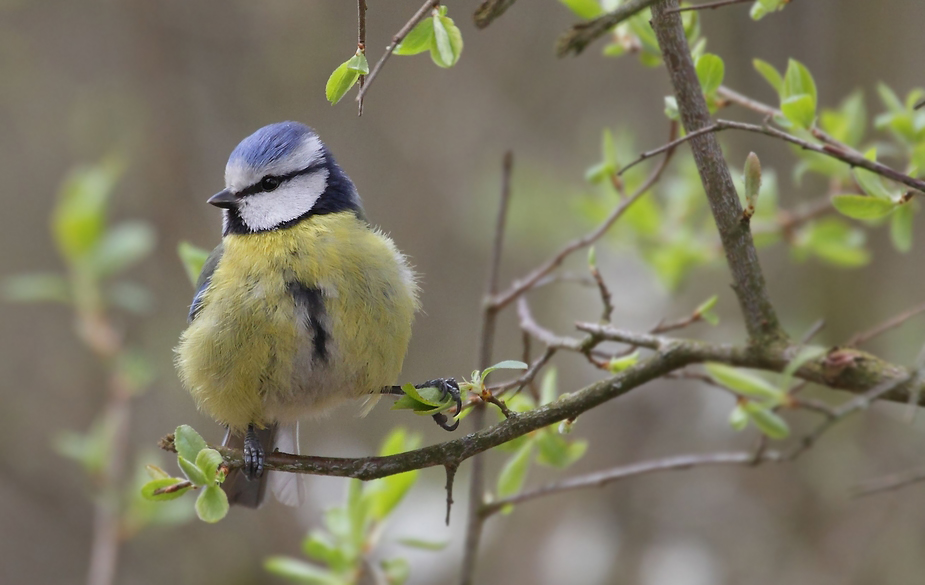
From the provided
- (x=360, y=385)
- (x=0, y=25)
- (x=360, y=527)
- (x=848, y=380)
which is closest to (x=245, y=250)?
(x=360, y=385)

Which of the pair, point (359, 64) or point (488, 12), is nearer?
point (488, 12)

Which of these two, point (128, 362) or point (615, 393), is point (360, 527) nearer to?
point (615, 393)

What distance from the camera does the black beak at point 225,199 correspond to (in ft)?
8.54

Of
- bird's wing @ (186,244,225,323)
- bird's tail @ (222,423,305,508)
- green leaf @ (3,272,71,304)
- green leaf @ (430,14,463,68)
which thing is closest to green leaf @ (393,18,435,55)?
green leaf @ (430,14,463,68)

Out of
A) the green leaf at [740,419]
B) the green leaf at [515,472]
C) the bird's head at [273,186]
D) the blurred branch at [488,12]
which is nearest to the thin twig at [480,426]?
the green leaf at [515,472]

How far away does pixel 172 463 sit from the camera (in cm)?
509

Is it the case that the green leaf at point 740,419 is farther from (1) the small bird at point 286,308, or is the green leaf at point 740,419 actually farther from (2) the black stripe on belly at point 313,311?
(2) the black stripe on belly at point 313,311

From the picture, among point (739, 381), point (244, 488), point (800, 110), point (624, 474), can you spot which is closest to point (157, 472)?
point (244, 488)

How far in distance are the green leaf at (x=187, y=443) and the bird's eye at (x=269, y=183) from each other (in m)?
1.17

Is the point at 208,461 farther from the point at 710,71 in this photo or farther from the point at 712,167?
the point at 710,71

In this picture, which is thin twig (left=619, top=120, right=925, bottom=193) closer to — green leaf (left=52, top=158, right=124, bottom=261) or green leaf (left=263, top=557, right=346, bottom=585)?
green leaf (left=263, top=557, right=346, bottom=585)

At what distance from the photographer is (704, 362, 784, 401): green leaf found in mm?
1708

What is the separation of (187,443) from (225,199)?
117 centimetres

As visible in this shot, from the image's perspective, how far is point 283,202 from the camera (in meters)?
2.62
